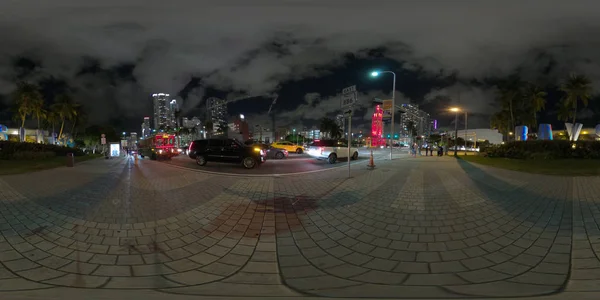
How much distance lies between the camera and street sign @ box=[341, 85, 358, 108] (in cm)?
834

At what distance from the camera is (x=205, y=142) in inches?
573

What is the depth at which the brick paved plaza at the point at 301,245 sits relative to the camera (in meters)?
2.85

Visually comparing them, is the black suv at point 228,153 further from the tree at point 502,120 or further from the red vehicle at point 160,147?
the tree at point 502,120

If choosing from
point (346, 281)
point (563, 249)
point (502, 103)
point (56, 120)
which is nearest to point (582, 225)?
point (563, 249)

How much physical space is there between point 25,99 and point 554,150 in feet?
200

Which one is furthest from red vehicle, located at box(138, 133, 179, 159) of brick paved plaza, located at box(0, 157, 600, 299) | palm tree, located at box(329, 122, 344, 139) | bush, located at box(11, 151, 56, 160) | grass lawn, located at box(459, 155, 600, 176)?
palm tree, located at box(329, 122, 344, 139)

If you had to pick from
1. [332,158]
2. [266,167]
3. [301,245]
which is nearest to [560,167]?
[332,158]

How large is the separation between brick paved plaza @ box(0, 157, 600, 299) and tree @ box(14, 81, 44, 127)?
1822 inches

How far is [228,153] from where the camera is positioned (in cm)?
1360

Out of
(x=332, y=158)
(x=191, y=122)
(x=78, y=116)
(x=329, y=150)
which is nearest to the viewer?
(x=332, y=158)

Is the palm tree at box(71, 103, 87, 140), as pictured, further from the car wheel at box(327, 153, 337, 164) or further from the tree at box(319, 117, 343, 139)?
the tree at box(319, 117, 343, 139)

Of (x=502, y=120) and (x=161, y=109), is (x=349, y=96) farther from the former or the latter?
(x=161, y=109)

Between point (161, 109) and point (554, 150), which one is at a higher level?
point (161, 109)

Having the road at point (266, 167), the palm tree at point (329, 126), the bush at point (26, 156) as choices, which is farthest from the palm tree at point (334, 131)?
the bush at point (26, 156)
